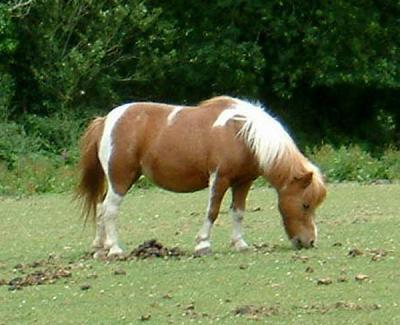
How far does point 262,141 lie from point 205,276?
1.81 m

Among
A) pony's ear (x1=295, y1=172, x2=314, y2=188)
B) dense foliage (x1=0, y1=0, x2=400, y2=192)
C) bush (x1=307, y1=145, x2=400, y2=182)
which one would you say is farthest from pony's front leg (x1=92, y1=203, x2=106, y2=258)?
dense foliage (x1=0, y1=0, x2=400, y2=192)

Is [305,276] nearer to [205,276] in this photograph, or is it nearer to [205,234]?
[205,276]

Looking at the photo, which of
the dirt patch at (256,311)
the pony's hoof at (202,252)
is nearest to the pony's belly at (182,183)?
the pony's hoof at (202,252)

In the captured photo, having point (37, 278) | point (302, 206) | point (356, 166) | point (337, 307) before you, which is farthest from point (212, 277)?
point (356, 166)

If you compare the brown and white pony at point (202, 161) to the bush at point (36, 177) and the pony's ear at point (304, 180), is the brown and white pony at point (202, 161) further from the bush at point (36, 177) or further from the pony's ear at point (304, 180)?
the bush at point (36, 177)

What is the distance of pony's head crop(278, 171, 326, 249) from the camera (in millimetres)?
12227

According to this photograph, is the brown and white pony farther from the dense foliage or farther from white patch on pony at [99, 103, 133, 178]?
the dense foliage

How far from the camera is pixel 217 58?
3109 centimetres

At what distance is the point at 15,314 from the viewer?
31.4 ft

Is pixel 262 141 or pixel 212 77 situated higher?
pixel 262 141

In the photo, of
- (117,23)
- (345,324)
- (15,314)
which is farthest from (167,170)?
(117,23)

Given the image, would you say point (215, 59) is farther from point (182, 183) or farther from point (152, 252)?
point (152, 252)

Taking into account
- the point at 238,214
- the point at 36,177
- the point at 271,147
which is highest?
the point at 271,147

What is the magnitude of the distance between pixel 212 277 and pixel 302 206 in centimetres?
182
